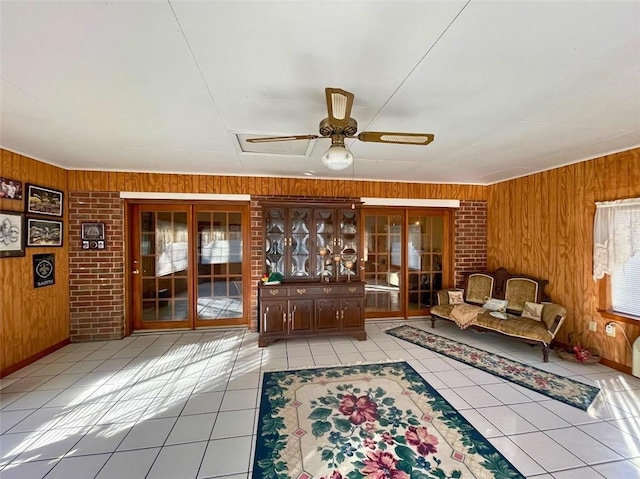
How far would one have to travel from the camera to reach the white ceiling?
1234 millimetres

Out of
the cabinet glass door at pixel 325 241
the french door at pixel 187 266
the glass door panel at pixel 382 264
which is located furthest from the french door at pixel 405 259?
the french door at pixel 187 266

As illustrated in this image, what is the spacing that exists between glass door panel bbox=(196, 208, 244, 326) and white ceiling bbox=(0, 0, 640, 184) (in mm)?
1622

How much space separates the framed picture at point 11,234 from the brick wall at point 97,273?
2.50ft

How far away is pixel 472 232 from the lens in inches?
193

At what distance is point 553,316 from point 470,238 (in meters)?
1.86

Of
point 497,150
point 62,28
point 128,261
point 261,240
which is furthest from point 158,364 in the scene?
point 497,150

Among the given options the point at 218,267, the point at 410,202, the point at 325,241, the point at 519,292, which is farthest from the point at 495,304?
the point at 218,267

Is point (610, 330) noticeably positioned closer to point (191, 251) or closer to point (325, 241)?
point (325, 241)

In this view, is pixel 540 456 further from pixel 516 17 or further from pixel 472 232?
pixel 472 232

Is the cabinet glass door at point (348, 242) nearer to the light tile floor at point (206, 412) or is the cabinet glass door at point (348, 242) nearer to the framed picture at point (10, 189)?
the light tile floor at point (206, 412)

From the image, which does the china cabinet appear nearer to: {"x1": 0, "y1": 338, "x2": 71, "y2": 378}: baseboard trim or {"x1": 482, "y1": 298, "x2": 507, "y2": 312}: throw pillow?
{"x1": 482, "y1": 298, "x2": 507, "y2": 312}: throw pillow

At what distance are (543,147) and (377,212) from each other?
235 centimetres

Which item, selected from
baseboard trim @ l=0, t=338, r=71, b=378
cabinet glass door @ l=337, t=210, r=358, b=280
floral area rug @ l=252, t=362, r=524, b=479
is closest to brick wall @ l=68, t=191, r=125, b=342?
baseboard trim @ l=0, t=338, r=71, b=378

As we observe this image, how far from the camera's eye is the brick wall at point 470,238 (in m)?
4.86
